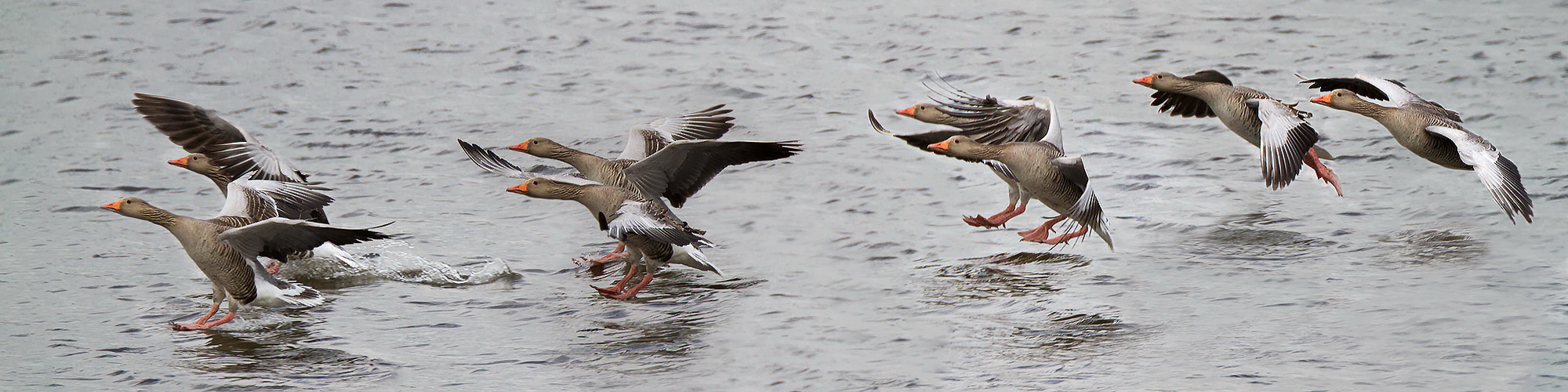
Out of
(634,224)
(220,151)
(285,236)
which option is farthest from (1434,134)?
(220,151)

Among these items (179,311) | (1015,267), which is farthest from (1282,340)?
(179,311)

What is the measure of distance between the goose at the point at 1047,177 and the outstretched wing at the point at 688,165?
2.92 ft

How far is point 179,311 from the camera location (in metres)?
6.93

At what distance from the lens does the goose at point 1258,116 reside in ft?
25.5

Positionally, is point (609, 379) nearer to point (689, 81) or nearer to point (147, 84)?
point (689, 81)

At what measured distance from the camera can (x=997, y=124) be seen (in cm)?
841

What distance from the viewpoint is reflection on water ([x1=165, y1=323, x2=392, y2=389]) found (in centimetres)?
592

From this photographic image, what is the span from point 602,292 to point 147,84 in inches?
284

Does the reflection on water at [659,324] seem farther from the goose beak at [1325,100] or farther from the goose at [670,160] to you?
the goose beak at [1325,100]

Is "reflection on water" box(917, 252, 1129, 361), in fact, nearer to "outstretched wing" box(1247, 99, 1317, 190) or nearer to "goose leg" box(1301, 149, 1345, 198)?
"outstretched wing" box(1247, 99, 1317, 190)

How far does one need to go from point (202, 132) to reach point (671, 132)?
2.54m

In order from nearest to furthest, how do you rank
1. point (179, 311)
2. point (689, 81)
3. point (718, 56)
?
1. point (179, 311)
2. point (689, 81)
3. point (718, 56)

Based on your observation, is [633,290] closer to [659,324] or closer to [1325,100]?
[659,324]

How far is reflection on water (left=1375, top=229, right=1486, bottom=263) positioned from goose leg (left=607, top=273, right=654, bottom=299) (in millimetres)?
3428
